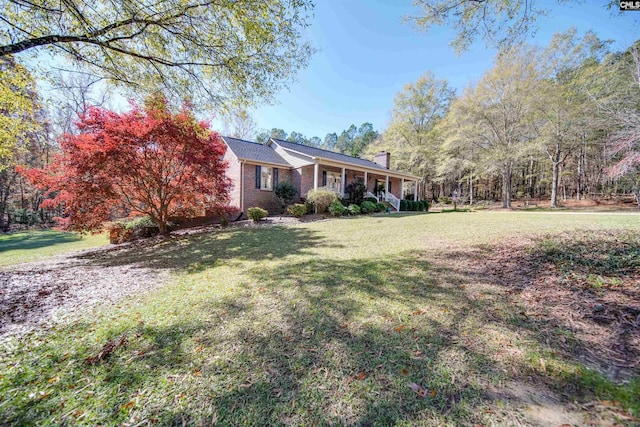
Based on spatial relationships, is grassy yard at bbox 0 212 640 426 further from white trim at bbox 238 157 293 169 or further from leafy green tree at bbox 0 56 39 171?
white trim at bbox 238 157 293 169

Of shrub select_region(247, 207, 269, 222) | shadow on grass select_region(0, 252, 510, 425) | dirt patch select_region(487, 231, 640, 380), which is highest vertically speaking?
shrub select_region(247, 207, 269, 222)

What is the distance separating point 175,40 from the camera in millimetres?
5848

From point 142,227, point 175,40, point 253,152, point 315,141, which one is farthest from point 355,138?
point 175,40

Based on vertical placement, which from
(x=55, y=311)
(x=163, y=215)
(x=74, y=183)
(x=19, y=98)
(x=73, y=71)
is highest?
(x=73, y=71)

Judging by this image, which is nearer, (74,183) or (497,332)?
(497,332)

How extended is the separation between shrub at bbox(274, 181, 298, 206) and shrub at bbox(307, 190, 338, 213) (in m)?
1.70

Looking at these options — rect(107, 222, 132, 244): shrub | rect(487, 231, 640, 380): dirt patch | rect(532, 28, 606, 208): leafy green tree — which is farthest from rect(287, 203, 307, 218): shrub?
rect(532, 28, 606, 208): leafy green tree

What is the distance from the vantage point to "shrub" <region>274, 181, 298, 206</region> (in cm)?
1500

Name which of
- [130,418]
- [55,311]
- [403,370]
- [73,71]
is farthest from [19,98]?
[403,370]

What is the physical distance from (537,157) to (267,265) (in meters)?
28.6

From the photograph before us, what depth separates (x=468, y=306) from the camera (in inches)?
120

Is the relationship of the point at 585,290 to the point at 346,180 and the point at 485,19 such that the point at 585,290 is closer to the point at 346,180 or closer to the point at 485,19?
the point at 485,19

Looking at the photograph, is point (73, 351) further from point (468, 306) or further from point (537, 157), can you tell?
point (537, 157)

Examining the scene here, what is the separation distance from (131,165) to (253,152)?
28.8 ft
